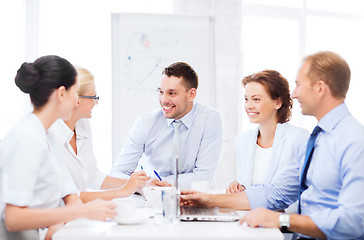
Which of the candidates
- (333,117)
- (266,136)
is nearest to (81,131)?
(266,136)

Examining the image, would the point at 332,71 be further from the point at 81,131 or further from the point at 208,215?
the point at 81,131

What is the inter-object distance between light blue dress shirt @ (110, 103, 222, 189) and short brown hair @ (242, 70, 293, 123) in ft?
1.81

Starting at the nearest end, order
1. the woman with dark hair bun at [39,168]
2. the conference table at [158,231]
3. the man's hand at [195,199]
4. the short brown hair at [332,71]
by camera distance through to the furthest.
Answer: the conference table at [158,231]
the woman with dark hair bun at [39,168]
the short brown hair at [332,71]
the man's hand at [195,199]

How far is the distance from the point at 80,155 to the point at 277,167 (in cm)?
108

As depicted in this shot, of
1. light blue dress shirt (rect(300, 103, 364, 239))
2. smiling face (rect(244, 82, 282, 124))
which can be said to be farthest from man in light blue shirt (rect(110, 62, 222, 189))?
light blue dress shirt (rect(300, 103, 364, 239))

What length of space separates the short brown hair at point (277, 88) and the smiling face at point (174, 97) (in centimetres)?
57

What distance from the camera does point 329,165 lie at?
1.69 metres

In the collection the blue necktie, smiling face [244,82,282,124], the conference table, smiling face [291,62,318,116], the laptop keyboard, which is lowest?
the laptop keyboard

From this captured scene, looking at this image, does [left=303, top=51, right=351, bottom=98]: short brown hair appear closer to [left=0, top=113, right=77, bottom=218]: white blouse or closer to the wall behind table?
[left=0, top=113, right=77, bottom=218]: white blouse

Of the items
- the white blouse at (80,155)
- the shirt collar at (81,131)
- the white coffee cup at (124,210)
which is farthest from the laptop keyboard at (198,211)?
the shirt collar at (81,131)

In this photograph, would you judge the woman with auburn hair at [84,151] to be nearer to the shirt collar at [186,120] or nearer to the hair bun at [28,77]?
the hair bun at [28,77]

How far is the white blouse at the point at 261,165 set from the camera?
244cm

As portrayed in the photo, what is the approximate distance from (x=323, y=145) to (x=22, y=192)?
1179 mm

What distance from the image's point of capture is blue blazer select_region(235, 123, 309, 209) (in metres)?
2.02
